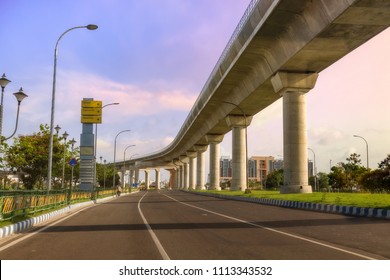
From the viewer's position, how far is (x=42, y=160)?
50312 mm

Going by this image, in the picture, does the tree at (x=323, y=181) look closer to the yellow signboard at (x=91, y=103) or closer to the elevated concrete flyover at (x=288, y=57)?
the elevated concrete flyover at (x=288, y=57)

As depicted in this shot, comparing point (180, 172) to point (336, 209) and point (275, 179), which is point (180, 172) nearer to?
point (275, 179)

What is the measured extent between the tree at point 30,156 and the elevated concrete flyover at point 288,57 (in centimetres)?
2068

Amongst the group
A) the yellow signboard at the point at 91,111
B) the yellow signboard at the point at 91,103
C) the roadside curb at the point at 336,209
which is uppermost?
the yellow signboard at the point at 91,103

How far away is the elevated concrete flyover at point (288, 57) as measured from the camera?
24375 mm

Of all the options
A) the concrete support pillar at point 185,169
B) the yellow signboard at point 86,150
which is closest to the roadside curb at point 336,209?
the yellow signboard at point 86,150

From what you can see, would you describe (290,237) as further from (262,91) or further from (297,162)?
(262,91)

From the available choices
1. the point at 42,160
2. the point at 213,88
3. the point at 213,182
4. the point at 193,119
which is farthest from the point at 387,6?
the point at 213,182

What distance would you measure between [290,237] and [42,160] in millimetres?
A: 43628

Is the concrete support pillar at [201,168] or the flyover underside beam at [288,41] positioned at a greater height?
the flyover underside beam at [288,41]

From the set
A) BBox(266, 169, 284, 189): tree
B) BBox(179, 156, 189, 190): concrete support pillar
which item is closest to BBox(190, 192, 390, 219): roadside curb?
BBox(266, 169, 284, 189): tree

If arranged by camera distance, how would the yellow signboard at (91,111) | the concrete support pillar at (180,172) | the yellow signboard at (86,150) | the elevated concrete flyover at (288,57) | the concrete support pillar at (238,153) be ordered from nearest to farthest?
the elevated concrete flyover at (288,57)
the yellow signboard at (86,150)
the yellow signboard at (91,111)
the concrete support pillar at (238,153)
the concrete support pillar at (180,172)

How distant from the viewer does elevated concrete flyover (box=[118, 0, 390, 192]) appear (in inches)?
960

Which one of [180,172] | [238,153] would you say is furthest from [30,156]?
[180,172]
